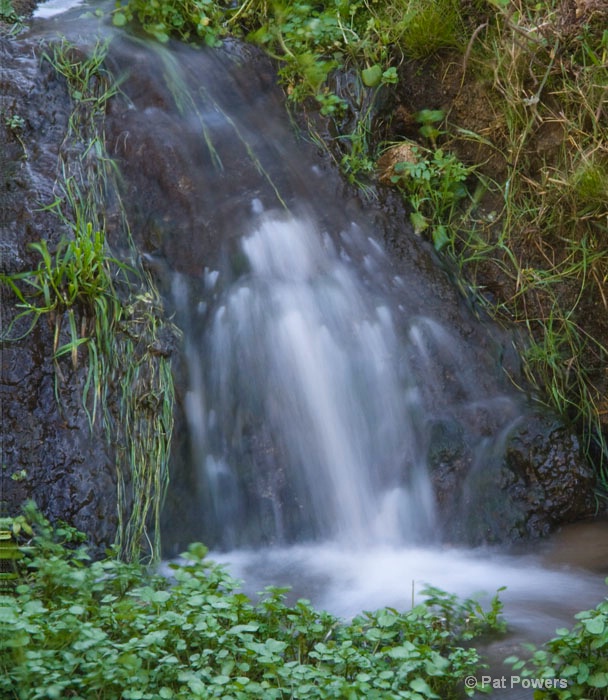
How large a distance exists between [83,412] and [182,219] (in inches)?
52.0

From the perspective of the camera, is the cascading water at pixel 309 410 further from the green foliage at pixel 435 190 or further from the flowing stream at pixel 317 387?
the green foliage at pixel 435 190

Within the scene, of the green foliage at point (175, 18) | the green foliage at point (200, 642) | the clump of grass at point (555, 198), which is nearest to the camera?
the green foliage at point (200, 642)

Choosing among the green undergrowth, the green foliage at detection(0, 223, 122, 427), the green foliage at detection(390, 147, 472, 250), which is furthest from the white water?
the green foliage at detection(390, 147, 472, 250)

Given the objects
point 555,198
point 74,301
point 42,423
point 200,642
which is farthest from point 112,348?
point 555,198

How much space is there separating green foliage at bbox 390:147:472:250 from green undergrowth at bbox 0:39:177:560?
169 centimetres

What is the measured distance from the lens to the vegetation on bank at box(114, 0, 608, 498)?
4125 mm

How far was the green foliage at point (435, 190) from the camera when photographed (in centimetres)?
445

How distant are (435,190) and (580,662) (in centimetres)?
296

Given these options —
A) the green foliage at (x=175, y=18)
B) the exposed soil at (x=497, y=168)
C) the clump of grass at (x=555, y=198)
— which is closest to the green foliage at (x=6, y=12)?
the green foliage at (x=175, y=18)

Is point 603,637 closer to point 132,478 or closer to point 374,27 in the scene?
point 132,478

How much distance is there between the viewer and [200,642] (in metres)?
2.22

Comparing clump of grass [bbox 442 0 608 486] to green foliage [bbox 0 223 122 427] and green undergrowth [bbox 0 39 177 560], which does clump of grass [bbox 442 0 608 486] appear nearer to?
green undergrowth [bbox 0 39 177 560]

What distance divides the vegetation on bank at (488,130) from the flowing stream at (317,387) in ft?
0.97

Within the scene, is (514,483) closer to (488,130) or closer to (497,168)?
(497,168)
